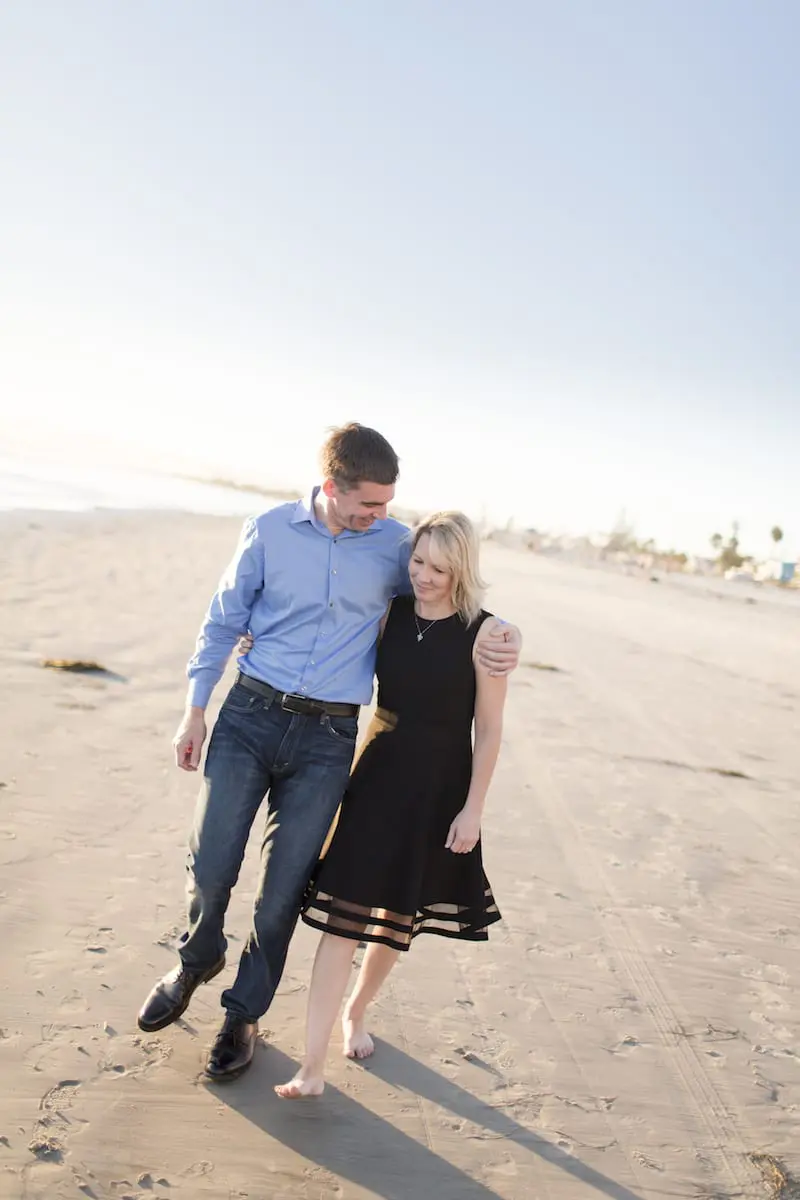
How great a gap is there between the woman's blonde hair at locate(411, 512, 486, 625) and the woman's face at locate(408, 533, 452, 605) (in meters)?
0.02

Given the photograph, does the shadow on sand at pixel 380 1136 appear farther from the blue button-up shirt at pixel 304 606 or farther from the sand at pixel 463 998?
the blue button-up shirt at pixel 304 606

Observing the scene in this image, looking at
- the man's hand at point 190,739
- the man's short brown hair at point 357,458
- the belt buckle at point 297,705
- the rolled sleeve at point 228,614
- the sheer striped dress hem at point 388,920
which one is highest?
the man's short brown hair at point 357,458

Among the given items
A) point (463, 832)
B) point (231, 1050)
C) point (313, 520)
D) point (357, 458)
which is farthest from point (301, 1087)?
point (357, 458)

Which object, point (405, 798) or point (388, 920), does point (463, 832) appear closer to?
Answer: point (405, 798)

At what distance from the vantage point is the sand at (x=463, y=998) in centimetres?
311

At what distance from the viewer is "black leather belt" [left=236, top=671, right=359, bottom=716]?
3.45 m

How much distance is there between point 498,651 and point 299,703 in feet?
2.20

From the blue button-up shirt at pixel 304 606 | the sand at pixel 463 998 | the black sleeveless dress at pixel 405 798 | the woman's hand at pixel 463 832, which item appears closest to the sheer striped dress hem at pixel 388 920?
the black sleeveless dress at pixel 405 798

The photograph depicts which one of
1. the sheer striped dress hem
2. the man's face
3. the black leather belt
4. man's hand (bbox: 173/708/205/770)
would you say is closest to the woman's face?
the man's face

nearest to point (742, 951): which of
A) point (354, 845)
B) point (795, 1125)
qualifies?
point (795, 1125)

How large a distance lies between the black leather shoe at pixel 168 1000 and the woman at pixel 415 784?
409 mm

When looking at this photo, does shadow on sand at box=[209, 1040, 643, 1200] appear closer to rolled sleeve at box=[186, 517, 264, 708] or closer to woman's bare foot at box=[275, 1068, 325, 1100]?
woman's bare foot at box=[275, 1068, 325, 1100]

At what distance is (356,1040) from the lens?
12.1 feet

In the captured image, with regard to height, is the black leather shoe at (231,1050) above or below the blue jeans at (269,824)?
below
